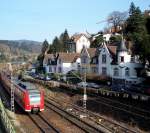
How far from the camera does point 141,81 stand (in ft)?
242

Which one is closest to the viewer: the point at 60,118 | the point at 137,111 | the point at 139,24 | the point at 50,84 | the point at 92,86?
the point at 60,118

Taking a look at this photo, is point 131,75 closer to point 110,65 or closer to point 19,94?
point 110,65

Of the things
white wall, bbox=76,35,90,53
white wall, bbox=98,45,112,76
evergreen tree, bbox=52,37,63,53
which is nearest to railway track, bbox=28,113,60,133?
white wall, bbox=98,45,112,76

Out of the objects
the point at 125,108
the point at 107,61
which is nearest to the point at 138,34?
the point at 107,61

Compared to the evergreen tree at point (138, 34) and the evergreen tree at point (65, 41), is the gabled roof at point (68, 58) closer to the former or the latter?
the evergreen tree at point (138, 34)

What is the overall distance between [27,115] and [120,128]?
39.7 feet

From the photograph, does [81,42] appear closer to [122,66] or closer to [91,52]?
[91,52]

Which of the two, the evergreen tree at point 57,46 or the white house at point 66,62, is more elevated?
the evergreen tree at point 57,46

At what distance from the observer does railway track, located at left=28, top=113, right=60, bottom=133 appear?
30812mm

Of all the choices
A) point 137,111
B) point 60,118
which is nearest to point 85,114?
point 60,118

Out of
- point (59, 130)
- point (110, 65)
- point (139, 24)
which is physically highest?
point (139, 24)

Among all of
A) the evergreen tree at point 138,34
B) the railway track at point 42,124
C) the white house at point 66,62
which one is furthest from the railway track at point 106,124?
the white house at point 66,62

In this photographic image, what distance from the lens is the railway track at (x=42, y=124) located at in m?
30.8

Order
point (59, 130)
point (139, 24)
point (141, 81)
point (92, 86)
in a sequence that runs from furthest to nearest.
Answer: point (139, 24), point (141, 81), point (92, 86), point (59, 130)
